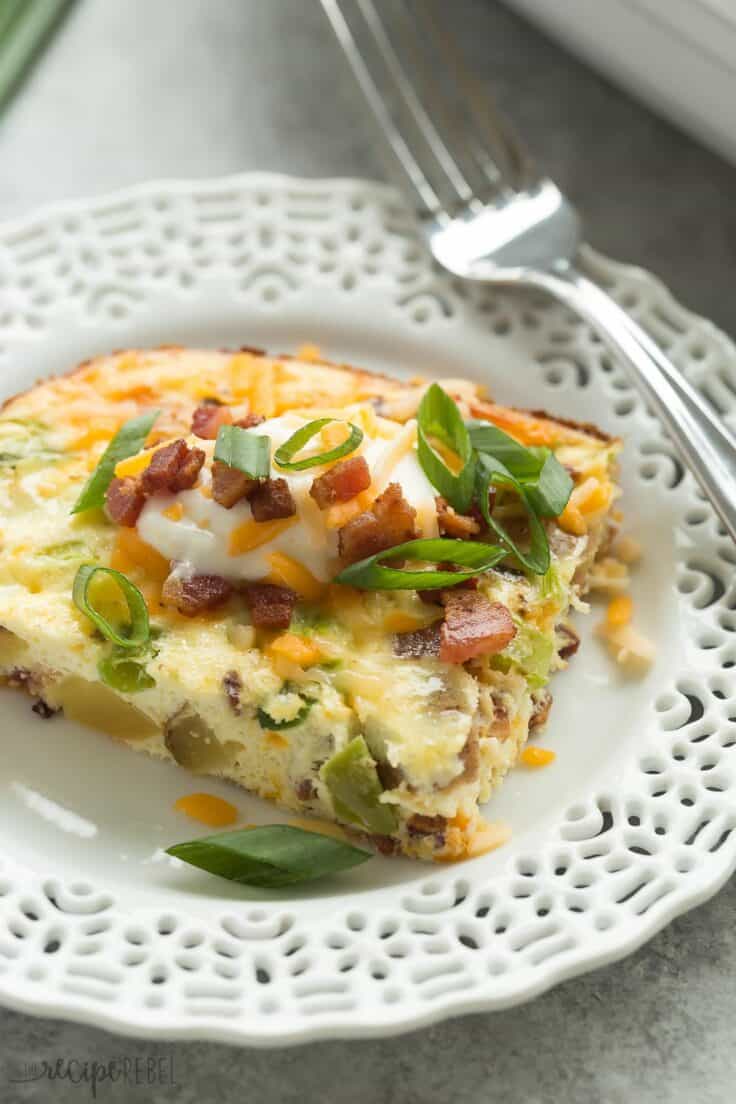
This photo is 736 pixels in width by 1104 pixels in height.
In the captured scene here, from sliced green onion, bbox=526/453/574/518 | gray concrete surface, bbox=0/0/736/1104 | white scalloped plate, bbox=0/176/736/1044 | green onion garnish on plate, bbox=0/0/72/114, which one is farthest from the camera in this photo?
green onion garnish on plate, bbox=0/0/72/114

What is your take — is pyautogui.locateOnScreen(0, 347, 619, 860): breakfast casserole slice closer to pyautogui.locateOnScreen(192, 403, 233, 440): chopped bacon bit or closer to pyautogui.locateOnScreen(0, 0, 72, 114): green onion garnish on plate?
pyautogui.locateOnScreen(192, 403, 233, 440): chopped bacon bit

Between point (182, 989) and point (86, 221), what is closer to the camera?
point (182, 989)

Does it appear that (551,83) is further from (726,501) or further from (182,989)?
(182,989)

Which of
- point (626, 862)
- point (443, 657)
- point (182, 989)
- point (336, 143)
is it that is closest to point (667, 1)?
point (336, 143)

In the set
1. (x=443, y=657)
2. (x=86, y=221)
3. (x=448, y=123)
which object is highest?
(x=448, y=123)

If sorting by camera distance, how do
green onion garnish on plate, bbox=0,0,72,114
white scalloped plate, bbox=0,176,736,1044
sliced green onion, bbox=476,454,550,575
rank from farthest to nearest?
green onion garnish on plate, bbox=0,0,72,114, sliced green onion, bbox=476,454,550,575, white scalloped plate, bbox=0,176,736,1044

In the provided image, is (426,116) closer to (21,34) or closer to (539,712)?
(21,34)

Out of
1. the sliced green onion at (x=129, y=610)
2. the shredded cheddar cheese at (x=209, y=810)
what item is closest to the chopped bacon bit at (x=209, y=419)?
the sliced green onion at (x=129, y=610)

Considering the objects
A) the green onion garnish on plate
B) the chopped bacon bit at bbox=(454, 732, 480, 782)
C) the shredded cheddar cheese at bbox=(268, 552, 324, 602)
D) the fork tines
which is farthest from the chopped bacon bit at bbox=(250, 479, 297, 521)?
the green onion garnish on plate
